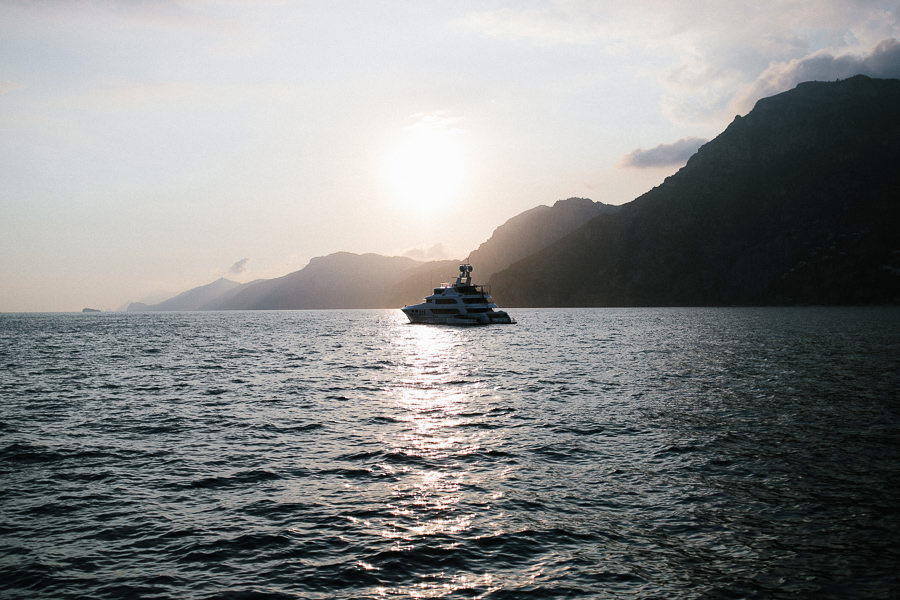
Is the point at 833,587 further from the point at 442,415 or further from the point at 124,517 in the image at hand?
the point at 442,415

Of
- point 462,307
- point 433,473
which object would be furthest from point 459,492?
point 462,307

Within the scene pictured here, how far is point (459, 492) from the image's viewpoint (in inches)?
584

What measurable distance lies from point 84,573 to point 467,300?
10822cm

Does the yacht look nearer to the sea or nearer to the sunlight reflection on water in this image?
the sunlight reflection on water

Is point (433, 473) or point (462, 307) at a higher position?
point (462, 307)

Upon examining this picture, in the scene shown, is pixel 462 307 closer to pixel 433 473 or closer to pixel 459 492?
pixel 433 473

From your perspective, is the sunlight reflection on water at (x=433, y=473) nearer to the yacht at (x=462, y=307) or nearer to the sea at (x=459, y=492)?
the sea at (x=459, y=492)

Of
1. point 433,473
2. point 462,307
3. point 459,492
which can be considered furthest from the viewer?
point 462,307

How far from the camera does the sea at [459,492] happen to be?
10.1 metres

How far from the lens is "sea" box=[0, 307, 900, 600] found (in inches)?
396

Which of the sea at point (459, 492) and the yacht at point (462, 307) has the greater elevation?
the yacht at point (462, 307)

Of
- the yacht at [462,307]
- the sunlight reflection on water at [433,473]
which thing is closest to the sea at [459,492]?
the sunlight reflection on water at [433,473]

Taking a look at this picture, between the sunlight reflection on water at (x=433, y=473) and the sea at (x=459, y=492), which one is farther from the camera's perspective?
the sunlight reflection on water at (x=433, y=473)

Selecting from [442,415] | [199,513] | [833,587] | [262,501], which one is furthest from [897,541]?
[442,415]
